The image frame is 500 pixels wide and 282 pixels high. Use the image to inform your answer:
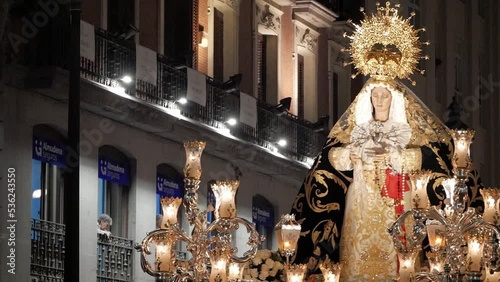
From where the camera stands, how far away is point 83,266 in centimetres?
2742

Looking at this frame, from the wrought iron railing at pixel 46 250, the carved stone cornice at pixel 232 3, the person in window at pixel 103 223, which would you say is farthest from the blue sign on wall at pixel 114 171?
the carved stone cornice at pixel 232 3

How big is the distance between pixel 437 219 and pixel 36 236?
36.8ft

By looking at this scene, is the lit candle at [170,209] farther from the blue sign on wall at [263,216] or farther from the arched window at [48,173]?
the blue sign on wall at [263,216]

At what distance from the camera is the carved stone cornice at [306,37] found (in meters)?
39.1

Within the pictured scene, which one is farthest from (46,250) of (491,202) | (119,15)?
(491,202)

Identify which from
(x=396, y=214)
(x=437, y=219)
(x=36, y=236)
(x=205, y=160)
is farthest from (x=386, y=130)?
(x=205, y=160)

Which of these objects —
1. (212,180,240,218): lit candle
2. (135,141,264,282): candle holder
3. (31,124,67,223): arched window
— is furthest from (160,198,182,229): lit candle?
(31,124,67,223): arched window

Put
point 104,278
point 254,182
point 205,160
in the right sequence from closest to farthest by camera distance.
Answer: point 104,278
point 205,160
point 254,182

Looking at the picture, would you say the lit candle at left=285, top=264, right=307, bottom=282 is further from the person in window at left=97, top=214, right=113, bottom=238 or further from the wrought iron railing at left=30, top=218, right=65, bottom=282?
the person in window at left=97, top=214, right=113, bottom=238

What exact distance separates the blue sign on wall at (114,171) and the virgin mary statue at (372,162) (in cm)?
1062

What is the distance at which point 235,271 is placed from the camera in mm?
16312

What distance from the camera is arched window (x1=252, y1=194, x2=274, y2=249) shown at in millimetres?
35781

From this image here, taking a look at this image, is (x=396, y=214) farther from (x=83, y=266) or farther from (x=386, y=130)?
(x=83, y=266)

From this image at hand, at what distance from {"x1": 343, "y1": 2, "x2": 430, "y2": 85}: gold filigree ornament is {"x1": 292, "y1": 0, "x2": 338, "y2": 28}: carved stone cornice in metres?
20.4
